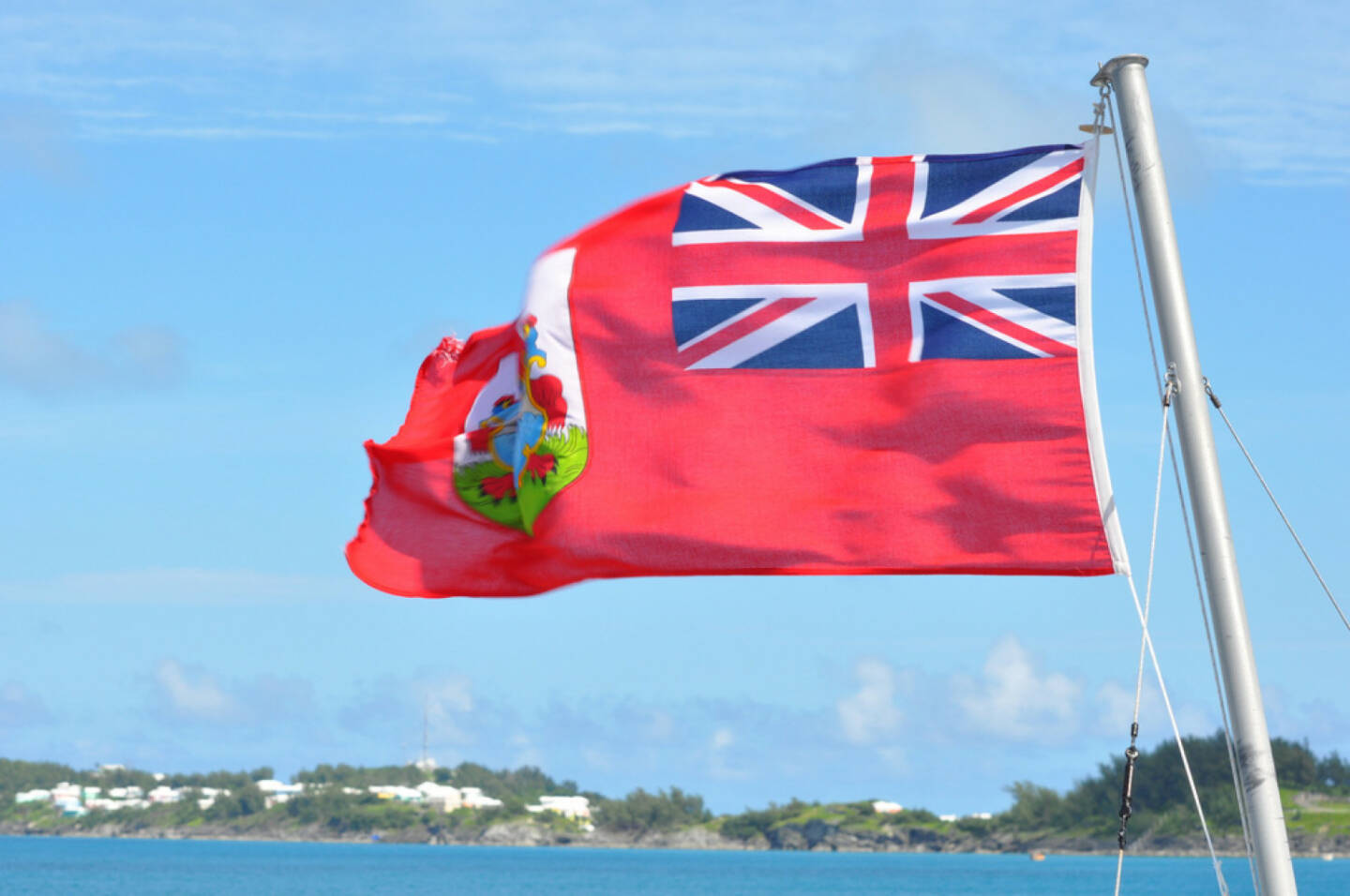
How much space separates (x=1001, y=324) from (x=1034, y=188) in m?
0.82

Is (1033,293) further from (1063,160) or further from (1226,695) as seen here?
(1226,695)

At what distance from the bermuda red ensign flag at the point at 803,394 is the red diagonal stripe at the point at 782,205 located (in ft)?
0.05

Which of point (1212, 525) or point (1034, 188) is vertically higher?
point (1034, 188)

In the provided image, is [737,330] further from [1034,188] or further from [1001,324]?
[1034,188]

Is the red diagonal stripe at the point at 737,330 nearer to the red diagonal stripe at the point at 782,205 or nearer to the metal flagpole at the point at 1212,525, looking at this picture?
the red diagonal stripe at the point at 782,205

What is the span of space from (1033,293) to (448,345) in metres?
4.32

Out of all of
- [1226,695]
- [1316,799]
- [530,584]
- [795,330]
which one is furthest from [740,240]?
[1316,799]

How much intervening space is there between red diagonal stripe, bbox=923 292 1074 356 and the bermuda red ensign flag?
0.01 meters

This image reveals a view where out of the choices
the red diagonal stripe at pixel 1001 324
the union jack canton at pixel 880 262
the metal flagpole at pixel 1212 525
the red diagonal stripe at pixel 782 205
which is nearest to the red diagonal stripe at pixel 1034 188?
the union jack canton at pixel 880 262

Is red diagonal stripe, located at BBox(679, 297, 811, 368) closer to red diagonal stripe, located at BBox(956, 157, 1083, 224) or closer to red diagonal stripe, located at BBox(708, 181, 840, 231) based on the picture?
red diagonal stripe, located at BBox(708, 181, 840, 231)

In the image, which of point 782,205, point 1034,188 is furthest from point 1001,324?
point 782,205

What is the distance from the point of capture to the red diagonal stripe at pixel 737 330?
11078 millimetres

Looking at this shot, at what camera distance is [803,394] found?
426 inches

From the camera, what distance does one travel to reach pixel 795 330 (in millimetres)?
10961
